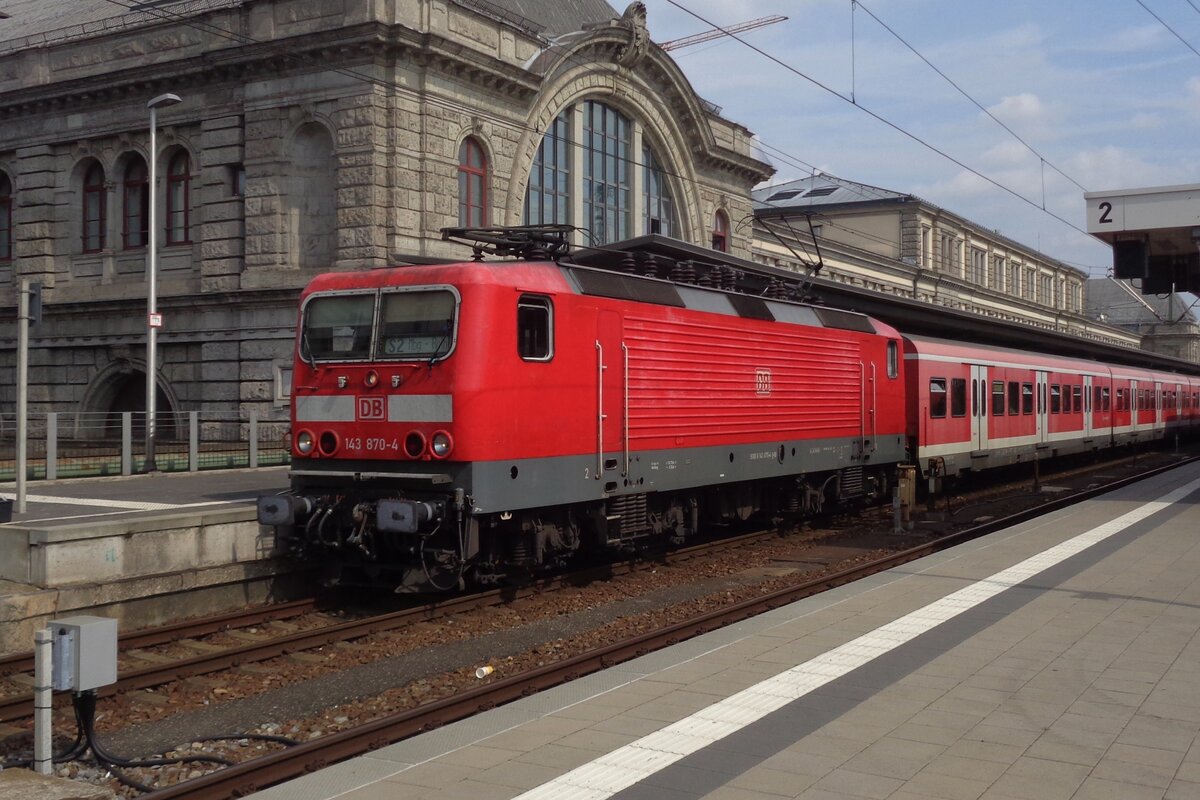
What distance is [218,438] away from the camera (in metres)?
29.3

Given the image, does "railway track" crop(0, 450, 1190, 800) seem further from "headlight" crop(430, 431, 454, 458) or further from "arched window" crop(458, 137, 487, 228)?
"arched window" crop(458, 137, 487, 228)

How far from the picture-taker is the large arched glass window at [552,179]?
3325 cm

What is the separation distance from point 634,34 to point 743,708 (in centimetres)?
3096

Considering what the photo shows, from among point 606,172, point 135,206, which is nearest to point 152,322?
point 135,206

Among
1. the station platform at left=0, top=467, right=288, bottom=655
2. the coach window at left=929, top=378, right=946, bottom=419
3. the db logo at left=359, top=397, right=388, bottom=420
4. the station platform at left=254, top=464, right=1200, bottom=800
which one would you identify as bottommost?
the station platform at left=254, top=464, right=1200, bottom=800

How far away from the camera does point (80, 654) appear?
6.76m

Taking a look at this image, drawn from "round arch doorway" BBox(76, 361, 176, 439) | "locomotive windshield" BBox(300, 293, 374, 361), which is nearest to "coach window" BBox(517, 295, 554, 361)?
"locomotive windshield" BBox(300, 293, 374, 361)

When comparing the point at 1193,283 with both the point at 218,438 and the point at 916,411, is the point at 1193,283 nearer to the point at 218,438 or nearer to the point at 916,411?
the point at 916,411

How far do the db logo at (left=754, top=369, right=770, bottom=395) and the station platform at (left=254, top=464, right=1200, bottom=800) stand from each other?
5489mm

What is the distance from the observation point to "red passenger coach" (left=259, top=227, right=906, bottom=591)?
11.3 metres

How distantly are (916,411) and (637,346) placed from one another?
10307 mm

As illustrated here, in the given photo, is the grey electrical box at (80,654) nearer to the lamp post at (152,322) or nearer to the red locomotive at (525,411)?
the red locomotive at (525,411)

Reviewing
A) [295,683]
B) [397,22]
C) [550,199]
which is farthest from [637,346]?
[550,199]

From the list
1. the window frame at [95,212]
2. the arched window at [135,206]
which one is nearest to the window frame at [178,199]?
the arched window at [135,206]
